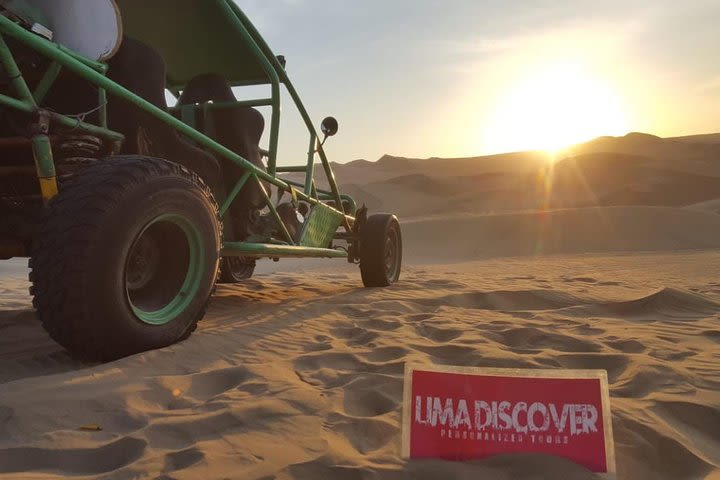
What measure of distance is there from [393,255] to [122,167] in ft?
12.5

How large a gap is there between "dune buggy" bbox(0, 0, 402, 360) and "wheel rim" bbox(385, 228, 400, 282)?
180 centimetres

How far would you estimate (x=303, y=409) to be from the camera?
1.63m

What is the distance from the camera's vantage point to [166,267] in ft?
8.41

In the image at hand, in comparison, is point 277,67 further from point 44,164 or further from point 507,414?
point 507,414

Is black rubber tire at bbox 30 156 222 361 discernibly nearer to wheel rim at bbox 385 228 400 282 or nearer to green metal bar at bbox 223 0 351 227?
green metal bar at bbox 223 0 351 227

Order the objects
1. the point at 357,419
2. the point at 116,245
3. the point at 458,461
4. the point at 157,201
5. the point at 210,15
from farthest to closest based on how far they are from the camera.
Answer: the point at 210,15
the point at 157,201
the point at 116,245
the point at 357,419
the point at 458,461

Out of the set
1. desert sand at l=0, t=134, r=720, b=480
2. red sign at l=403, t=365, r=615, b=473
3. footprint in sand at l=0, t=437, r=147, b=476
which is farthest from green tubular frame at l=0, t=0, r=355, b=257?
red sign at l=403, t=365, r=615, b=473

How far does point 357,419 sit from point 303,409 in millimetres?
196

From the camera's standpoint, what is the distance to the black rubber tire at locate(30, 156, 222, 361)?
75.0 inches

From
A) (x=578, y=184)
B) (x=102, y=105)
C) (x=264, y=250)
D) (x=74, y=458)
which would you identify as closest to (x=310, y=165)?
(x=264, y=250)

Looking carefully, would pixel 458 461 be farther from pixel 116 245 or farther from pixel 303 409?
pixel 116 245

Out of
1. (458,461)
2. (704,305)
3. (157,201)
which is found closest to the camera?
(458,461)

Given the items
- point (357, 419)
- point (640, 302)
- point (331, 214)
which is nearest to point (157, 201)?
point (357, 419)

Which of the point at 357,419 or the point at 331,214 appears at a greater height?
the point at 331,214
